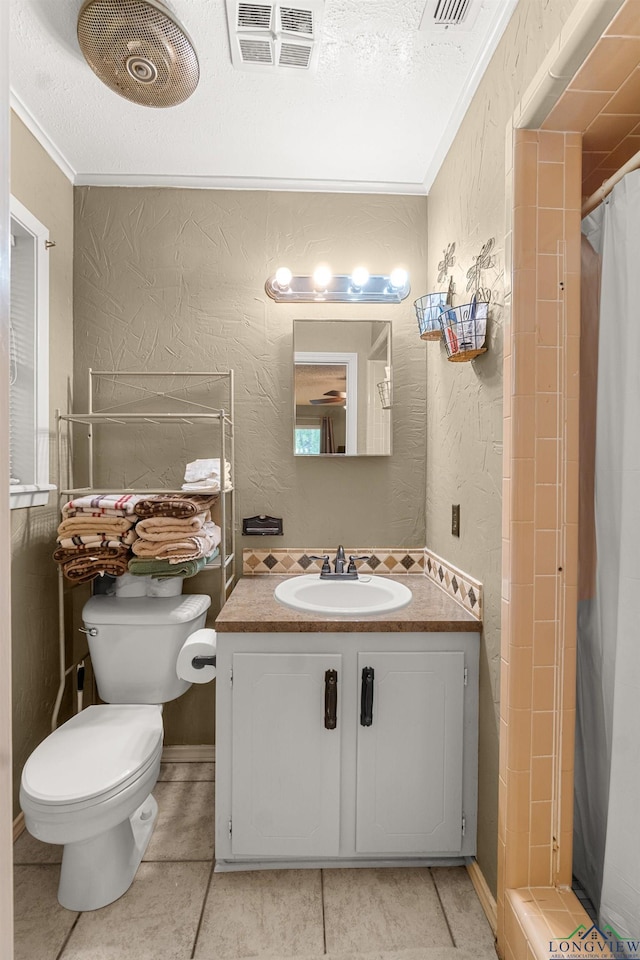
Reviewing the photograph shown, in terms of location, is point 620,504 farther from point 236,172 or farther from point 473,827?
point 236,172

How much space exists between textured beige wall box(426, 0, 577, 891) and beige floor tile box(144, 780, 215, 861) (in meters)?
0.92

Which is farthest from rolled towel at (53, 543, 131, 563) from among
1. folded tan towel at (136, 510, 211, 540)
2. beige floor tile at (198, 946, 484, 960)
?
beige floor tile at (198, 946, 484, 960)

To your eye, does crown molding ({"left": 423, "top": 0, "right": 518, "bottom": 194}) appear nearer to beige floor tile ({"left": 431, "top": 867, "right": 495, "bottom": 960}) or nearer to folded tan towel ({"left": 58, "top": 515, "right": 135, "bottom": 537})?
folded tan towel ({"left": 58, "top": 515, "right": 135, "bottom": 537})

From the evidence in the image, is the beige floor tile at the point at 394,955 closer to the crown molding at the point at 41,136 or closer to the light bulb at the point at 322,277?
the light bulb at the point at 322,277

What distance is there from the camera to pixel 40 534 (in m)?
2.02

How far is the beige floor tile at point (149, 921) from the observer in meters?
1.42

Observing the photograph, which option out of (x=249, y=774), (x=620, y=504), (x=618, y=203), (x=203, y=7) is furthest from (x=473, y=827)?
(x=203, y=7)

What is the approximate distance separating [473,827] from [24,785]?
4.35ft

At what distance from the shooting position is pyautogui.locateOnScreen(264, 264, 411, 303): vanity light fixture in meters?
2.23

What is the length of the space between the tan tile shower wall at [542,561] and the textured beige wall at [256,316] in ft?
3.16

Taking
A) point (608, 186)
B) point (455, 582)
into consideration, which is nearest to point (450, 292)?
point (608, 186)

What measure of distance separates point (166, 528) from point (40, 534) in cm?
52

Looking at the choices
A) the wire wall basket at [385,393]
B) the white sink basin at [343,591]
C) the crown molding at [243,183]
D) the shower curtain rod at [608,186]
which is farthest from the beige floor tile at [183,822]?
the crown molding at [243,183]

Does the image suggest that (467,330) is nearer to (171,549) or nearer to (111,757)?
(171,549)
